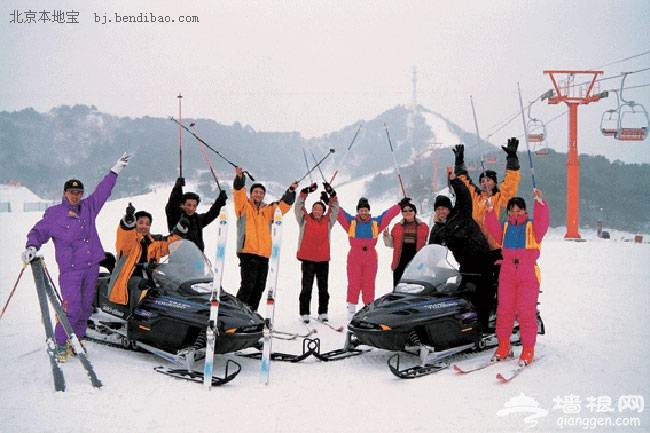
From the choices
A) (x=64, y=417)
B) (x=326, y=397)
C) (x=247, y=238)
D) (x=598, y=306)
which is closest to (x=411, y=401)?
(x=326, y=397)

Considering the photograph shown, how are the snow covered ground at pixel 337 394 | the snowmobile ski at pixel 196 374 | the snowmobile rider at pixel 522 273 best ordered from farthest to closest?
the snowmobile rider at pixel 522 273 < the snowmobile ski at pixel 196 374 < the snow covered ground at pixel 337 394

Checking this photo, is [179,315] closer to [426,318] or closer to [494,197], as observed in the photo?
[426,318]

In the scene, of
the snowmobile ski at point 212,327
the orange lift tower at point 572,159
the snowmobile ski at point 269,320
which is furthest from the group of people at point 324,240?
the orange lift tower at point 572,159

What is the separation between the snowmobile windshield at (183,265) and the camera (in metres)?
5.18

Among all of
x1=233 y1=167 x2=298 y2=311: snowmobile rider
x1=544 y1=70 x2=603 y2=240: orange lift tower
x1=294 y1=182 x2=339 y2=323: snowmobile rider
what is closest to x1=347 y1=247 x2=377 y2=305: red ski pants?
x1=294 y1=182 x2=339 y2=323: snowmobile rider

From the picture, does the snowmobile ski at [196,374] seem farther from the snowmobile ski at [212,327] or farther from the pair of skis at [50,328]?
the pair of skis at [50,328]

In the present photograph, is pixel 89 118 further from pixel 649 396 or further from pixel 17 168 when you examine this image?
pixel 649 396

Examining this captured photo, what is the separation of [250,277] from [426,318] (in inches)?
82.0

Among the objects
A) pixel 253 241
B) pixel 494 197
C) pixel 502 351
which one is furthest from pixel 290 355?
pixel 494 197

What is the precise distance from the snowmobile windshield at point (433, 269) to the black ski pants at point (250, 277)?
1638 mm

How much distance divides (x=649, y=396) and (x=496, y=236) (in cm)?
209

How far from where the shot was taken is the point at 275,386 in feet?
14.8

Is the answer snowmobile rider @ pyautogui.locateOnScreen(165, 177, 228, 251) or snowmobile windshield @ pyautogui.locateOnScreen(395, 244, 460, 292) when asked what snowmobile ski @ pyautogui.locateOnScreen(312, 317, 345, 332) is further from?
snowmobile rider @ pyautogui.locateOnScreen(165, 177, 228, 251)

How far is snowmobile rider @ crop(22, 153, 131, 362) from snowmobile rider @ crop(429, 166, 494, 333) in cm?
317
